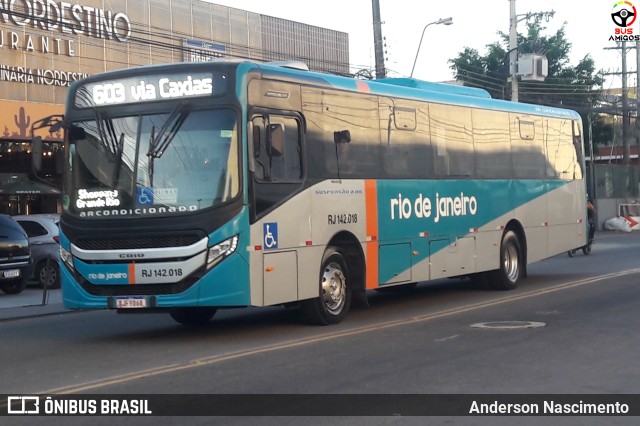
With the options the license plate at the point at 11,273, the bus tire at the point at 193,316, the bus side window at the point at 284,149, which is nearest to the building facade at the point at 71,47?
the license plate at the point at 11,273

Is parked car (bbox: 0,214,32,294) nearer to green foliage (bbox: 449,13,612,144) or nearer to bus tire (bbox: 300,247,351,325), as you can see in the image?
bus tire (bbox: 300,247,351,325)

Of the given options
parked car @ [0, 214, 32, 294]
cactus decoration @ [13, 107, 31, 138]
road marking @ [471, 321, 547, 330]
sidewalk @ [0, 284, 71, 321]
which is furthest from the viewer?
cactus decoration @ [13, 107, 31, 138]

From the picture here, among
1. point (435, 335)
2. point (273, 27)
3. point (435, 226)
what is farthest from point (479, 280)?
point (273, 27)

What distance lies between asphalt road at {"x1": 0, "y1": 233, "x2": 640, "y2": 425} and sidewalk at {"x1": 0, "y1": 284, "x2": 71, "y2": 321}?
0.63m

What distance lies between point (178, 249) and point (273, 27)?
32.7 m

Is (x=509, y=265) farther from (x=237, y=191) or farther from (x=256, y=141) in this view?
(x=237, y=191)

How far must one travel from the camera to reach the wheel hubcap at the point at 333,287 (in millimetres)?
13891

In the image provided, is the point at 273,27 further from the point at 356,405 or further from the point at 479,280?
the point at 356,405

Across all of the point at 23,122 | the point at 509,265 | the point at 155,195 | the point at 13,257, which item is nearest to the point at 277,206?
the point at 155,195

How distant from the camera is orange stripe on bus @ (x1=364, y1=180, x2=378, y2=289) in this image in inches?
580

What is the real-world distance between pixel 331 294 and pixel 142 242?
3.03 meters

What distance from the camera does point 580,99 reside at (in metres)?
62.0

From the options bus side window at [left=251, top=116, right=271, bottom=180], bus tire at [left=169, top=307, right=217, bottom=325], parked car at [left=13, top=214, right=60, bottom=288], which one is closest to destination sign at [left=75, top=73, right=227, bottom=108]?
bus side window at [left=251, top=116, right=271, bottom=180]

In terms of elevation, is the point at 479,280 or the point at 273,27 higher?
the point at 273,27
